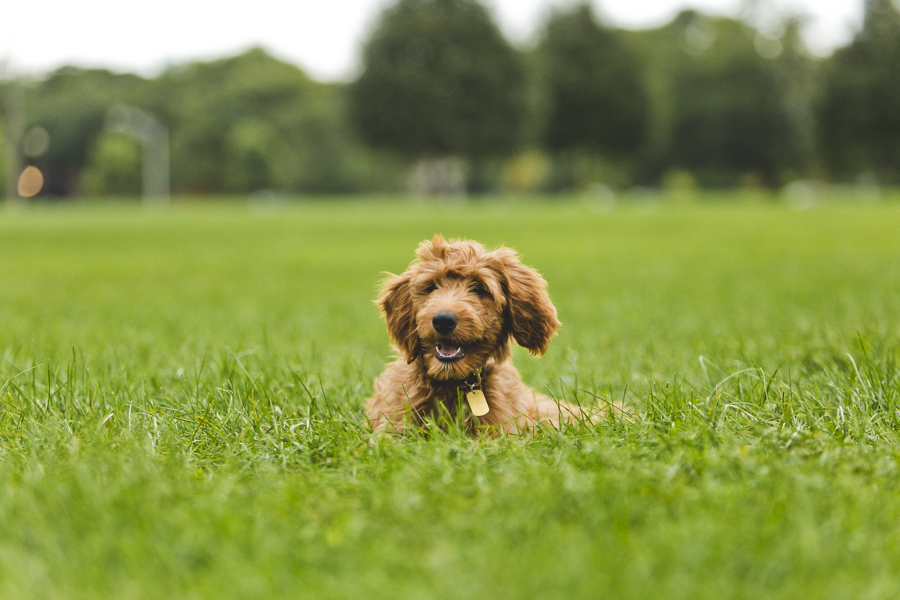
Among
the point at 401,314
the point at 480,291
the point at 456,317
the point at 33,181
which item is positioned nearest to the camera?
the point at 456,317

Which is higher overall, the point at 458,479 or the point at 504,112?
the point at 504,112

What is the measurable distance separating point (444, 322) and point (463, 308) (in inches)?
4.1

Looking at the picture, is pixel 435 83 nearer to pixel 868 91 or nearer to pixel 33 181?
pixel 868 91

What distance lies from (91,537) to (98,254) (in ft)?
46.6

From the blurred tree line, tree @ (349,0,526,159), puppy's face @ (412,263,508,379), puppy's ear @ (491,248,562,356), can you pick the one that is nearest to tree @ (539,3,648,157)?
the blurred tree line

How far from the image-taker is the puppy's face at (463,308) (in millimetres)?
2961

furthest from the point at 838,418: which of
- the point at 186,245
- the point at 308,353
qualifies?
the point at 186,245

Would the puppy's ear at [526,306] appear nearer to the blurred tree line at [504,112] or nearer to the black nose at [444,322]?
the black nose at [444,322]

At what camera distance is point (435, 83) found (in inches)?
1751

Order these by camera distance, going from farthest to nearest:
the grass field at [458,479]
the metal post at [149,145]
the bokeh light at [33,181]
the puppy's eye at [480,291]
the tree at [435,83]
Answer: the metal post at [149,145]
the bokeh light at [33,181]
the tree at [435,83]
the puppy's eye at [480,291]
the grass field at [458,479]

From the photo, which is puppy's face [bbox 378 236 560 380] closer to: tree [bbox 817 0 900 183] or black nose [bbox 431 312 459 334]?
black nose [bbox 431 312 459 334]

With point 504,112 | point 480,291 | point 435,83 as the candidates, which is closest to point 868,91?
point 504,112

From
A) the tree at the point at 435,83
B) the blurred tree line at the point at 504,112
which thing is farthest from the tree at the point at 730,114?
the tree at the point at 435,83

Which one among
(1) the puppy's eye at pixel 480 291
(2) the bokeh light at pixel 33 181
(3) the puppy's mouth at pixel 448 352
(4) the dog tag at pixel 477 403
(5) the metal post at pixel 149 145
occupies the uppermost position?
(5) the metal post at pixel 149 145
